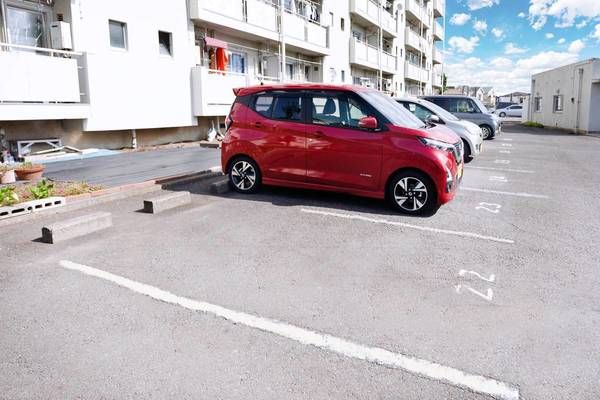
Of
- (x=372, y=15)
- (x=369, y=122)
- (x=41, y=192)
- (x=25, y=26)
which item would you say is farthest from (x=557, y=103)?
(x=41, y=192)

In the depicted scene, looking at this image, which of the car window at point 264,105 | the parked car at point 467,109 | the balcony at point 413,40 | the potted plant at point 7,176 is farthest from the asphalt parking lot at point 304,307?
the balcony at point 413,40

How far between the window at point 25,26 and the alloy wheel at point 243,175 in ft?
22.0

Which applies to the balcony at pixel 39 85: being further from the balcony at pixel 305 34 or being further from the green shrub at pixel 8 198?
the balcony at pixel 305 34

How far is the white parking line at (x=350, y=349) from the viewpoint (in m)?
2.65

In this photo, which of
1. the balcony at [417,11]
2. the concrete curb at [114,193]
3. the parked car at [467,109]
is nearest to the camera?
the concrete curb at [114,193]

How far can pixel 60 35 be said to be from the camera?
10.5 m

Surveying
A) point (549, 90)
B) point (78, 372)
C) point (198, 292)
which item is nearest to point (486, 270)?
point (198, 292)

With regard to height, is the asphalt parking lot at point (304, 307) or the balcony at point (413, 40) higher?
the balcony at point (413, 40)

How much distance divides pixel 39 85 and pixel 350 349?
975 centimetres

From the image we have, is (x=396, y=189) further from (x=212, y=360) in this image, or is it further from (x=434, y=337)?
(x=212, y=360)

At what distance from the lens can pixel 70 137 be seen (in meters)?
11.6

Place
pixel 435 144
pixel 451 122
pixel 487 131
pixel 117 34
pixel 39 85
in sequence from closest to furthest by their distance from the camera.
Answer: pixel 435 144, pixel 39 85, pixel 451 122, pixel 117 34, pixel 487 131

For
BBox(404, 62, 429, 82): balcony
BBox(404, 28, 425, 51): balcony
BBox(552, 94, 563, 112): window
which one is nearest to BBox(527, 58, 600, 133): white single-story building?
BBox(552, 94, 563, 112): window

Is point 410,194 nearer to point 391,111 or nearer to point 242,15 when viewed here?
point 391,111
